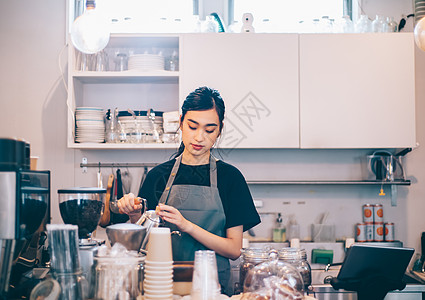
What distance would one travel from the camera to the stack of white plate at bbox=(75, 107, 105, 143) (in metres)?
3.50

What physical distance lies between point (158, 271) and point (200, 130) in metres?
0.93

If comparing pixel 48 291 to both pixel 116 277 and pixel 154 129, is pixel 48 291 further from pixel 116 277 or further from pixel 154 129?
pixel 154 129

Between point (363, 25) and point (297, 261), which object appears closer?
point (297, 261)

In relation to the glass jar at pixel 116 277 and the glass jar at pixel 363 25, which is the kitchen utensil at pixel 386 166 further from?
the glass jar at pixel 116 277

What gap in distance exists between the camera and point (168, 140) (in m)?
3.49

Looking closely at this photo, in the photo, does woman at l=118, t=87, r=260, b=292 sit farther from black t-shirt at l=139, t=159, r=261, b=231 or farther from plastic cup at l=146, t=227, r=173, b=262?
plastic cup at l=146, t=227, r=173, b=262

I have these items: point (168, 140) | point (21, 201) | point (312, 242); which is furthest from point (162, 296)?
point (312, 242)

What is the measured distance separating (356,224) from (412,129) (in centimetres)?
80

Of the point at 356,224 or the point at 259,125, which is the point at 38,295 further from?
the point at 356,224

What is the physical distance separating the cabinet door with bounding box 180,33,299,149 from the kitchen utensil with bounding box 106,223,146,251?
1842mm

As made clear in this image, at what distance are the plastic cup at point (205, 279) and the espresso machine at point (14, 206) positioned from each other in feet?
1.83

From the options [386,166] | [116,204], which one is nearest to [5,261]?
[116,204]

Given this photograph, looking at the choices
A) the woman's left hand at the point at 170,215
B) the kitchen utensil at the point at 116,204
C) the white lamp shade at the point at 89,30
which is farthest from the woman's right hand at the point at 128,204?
the white lamp shade at the point at 89,30

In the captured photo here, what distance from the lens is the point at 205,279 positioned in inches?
61.3
